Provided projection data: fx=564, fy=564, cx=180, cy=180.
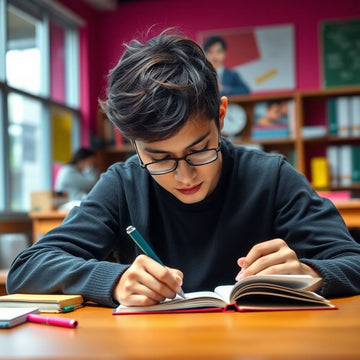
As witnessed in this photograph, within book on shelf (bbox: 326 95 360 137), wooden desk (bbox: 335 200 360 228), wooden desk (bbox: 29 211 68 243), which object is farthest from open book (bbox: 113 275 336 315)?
book on shelf (bbox: 326 95 360 137)

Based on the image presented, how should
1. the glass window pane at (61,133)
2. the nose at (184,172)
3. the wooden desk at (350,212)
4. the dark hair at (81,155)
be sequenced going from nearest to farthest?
the nose at (184,172) → the wooden desk at (350,212) → the dark hair at (81,155) → the glass window pane at (61,133)

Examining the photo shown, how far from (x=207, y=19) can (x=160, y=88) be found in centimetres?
467

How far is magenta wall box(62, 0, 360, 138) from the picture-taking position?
17.4 feet

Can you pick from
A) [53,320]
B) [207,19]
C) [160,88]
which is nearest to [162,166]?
[160,88]

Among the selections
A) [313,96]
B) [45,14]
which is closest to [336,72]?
[313,96]

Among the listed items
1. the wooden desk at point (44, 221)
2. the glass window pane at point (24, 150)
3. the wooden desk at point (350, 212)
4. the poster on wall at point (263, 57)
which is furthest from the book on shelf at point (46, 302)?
the poster on wall at point (263, 57)

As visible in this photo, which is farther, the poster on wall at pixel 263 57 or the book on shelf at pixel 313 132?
the poster on wall at pixel 263 57

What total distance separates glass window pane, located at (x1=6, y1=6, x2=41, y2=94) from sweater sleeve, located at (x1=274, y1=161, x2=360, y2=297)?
352cm

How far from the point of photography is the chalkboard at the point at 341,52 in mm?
5180

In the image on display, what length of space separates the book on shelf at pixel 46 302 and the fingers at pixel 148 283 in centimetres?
10

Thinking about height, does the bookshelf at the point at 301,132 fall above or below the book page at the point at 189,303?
above

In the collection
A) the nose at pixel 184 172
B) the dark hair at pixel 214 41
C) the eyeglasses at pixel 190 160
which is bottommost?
the nose at pixel 184 172

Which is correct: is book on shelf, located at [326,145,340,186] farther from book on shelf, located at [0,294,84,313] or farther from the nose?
book on shelf, located at [0,294,84,313]

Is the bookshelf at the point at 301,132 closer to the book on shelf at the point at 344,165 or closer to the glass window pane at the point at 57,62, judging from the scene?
the book on shelf at the point at 344,165
